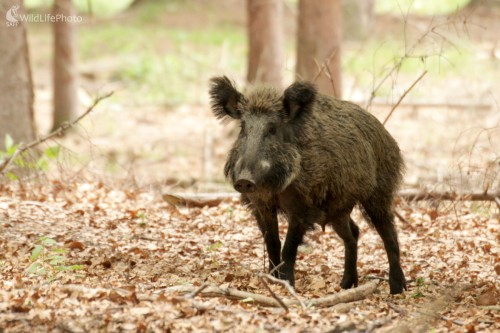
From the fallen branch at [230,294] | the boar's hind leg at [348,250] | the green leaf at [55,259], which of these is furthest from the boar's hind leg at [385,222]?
the green leaf at [55,259]

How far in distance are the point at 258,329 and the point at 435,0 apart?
2960 cm

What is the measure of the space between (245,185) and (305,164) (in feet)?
2.62

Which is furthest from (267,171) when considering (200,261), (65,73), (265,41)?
(65,73)

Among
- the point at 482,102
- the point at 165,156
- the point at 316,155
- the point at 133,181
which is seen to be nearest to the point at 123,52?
the point at 165,156

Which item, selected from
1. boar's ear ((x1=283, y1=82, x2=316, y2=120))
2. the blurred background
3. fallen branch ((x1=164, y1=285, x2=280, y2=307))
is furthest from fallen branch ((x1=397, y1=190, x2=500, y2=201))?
fallen branch ((x1=164, y1=285, x2=280, y2=307))

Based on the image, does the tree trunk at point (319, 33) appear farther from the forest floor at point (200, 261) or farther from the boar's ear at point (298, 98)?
the boar's ear at point (298, 98)

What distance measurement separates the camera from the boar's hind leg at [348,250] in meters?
7.30

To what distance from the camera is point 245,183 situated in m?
6.25

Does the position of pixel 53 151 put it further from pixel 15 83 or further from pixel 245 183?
pixel 245 183

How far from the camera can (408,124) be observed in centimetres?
1742

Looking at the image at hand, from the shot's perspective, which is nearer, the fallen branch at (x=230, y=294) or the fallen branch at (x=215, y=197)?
the fallen branch at (x=230, y=294)

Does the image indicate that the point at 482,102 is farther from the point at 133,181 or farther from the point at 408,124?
the point at 133,181

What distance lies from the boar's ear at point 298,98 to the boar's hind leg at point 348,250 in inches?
45.6

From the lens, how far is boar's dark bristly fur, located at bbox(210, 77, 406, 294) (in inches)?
262
